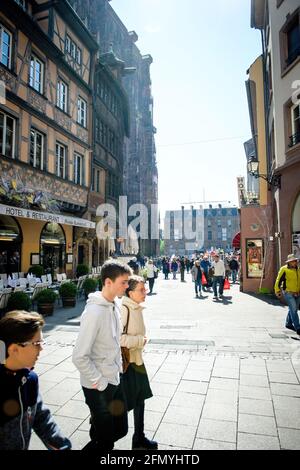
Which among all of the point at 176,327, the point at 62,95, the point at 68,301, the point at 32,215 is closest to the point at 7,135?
the point at 32,215

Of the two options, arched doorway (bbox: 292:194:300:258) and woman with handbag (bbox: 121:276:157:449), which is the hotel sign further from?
arched doorway (bbox: 292:194:300:258)

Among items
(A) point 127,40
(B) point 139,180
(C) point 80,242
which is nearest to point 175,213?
(B) point 139,180

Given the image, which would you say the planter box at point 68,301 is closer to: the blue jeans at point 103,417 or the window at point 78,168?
the window at point 78,168

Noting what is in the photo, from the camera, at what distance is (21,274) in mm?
12695

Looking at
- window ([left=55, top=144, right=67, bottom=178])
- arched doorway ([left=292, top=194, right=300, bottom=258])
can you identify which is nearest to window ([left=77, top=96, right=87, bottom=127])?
window ([left=55, top=144, right=67, bottom=178])

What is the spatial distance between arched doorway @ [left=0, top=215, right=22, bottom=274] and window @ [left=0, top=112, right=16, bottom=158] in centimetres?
261

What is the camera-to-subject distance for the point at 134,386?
2.87 meters

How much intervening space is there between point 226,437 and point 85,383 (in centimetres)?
175

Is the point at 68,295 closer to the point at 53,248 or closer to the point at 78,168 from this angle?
the point at 53,248

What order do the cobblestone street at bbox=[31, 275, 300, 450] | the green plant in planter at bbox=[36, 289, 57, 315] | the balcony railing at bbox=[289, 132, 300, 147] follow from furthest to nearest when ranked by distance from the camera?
the balcony railing at bbox=[289, 132, 300, 147], the green plant in planter at bbox=[36, 289, 57, 315], the cobblestone street at bbox=[31, 275, 300, 450]

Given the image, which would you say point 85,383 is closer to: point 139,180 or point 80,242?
point 80,242

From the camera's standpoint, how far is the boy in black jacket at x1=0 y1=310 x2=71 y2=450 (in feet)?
5.54

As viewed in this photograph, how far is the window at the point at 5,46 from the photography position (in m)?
11.8

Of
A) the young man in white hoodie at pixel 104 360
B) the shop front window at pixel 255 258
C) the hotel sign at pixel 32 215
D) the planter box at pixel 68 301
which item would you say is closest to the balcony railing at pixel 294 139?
the shop front window at pixel 255 258
